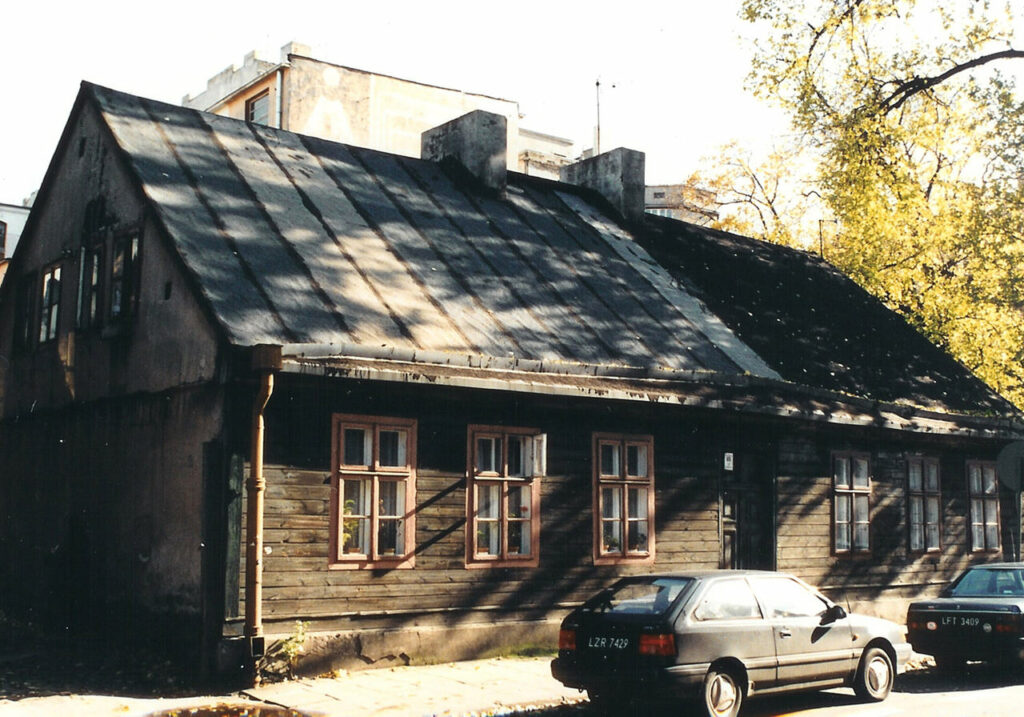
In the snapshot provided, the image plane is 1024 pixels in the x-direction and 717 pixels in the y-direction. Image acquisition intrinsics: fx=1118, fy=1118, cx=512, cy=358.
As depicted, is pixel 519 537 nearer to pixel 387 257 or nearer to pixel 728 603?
pixel 387 257

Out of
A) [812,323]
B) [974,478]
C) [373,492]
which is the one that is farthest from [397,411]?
[974,478]

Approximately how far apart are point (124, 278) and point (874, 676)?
1049 cm

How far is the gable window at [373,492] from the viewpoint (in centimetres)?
1300

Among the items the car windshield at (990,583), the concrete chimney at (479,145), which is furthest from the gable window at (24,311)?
the car windshield at (990,583)

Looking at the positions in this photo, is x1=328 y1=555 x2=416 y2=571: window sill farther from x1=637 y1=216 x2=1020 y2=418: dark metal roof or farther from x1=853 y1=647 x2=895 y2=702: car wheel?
x1=637 y1=216 x2=1020 y2=418: dark metal roof

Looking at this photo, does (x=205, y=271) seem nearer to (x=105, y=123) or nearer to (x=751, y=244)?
(x=105, y=123)

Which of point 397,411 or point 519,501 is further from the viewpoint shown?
point 519,501

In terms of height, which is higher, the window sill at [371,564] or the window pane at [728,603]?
the window sill at [371,564]

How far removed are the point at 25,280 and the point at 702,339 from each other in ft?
36.8

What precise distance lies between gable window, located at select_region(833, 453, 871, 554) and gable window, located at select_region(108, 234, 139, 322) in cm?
1155

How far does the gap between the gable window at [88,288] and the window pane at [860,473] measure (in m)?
12.6

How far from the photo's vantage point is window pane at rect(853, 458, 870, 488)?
19375 millimetres

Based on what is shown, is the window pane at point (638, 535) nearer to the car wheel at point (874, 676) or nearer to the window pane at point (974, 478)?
the car wheel at point (874, 676)

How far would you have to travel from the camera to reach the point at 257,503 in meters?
12.1
